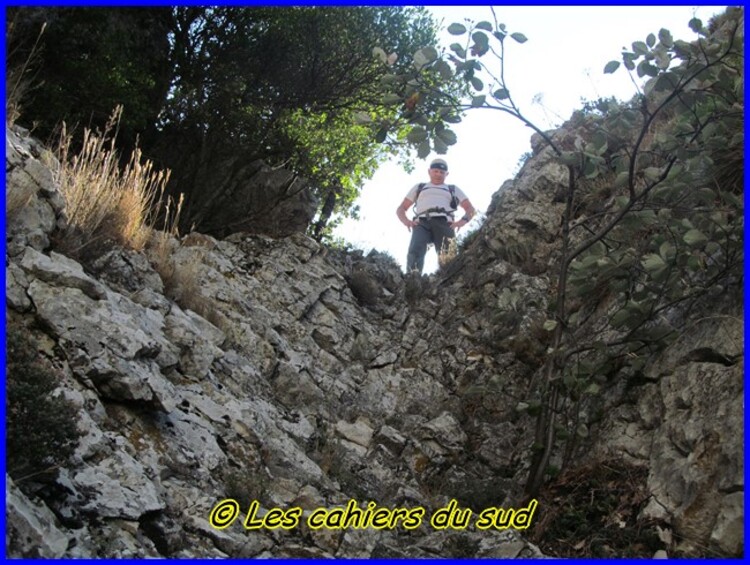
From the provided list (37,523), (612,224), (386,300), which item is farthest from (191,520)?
(386,300)

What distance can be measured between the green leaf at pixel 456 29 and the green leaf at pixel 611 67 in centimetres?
109

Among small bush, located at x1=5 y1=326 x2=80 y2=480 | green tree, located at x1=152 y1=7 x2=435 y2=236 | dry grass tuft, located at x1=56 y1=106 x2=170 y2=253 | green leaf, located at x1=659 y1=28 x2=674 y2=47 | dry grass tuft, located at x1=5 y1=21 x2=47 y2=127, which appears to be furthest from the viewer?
green tree, located at x1=152 y1=7 x2=435 y2=236

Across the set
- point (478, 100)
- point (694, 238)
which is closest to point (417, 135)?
point (478, 100)

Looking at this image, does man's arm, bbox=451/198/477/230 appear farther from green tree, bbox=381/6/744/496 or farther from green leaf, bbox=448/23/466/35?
green leaf, bbox=448/23/466/35

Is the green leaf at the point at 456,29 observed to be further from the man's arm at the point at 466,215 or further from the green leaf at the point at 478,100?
the man's arm at the point at 466,215

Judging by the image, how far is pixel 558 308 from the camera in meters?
6.30

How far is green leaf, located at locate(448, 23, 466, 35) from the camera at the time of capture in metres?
5.54

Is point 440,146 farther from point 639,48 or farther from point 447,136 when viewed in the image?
point 639,48

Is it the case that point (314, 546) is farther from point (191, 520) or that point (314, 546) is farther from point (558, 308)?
point (558, 308)

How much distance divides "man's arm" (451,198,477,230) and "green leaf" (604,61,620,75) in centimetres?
591

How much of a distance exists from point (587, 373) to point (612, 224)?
49.0 inches

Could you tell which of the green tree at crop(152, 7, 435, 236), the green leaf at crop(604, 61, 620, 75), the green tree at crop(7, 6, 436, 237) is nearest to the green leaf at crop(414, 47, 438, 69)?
the green leaf at crop(604, 61, 620, 75)

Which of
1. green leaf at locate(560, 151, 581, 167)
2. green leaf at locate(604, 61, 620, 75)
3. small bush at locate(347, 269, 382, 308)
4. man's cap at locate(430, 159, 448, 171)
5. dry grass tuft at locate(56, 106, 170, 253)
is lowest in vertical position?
dry grass tuft at locate(56, 106, 170, 253)

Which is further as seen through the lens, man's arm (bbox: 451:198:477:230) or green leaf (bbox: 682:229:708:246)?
man's arm (bbox: 451:198:477:230)
